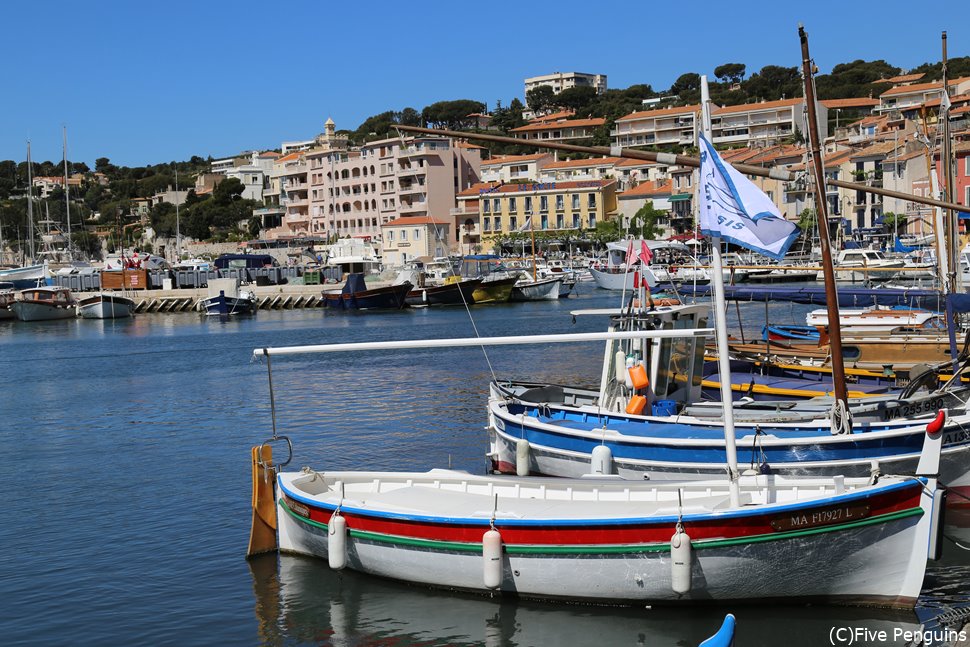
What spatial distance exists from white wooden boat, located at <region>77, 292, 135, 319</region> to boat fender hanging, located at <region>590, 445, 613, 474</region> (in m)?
70.0

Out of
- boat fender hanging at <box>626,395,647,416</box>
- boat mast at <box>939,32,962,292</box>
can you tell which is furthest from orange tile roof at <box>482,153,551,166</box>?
boat fender hanging at <box>626,395,647,416</box>

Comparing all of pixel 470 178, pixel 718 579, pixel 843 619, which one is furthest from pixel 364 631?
pixel 470 178

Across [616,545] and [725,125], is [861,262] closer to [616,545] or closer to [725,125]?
[616,545]

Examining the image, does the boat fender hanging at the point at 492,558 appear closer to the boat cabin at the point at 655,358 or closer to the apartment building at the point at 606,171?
the boat cabin at the point at 655,358

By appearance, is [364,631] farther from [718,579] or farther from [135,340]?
[135,340]

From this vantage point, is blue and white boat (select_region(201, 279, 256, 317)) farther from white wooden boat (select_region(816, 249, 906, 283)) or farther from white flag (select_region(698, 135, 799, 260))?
white flag (select_region(698, 135, 799, 260))

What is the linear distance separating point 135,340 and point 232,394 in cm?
2734

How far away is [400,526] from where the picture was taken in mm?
13641

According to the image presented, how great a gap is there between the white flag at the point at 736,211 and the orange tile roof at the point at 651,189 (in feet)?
367

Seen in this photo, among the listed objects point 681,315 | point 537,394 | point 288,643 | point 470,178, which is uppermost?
point 470,178

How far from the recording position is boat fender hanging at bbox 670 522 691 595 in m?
12.1

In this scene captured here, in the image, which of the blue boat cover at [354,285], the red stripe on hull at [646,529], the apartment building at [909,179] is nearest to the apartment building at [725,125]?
the apartment building at [909,179]

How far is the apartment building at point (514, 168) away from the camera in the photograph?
449 feet

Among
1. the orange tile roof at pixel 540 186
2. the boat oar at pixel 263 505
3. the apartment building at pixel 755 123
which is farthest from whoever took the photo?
the apartment building at pixel 755 123
